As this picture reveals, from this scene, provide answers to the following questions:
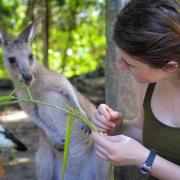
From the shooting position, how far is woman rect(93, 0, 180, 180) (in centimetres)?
195

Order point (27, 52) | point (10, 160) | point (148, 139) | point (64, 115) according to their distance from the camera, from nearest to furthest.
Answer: point (148, 139)
point (64, 115)
point (27, 52)
point (10, 160)

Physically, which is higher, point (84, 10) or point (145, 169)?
point (145, 169)

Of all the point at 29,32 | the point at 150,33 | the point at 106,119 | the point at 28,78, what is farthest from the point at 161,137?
the point at 29,32

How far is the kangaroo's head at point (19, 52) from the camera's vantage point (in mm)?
3660

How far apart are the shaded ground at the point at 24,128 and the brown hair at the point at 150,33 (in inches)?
46.3

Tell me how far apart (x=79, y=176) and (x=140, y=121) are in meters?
1.00

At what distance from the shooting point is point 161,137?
2213 millimetres

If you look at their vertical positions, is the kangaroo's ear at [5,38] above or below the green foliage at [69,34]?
above

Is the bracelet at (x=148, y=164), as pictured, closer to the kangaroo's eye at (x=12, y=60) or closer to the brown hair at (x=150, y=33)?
the brown hair at (x=150, y=33)

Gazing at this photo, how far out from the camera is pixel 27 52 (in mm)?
3760

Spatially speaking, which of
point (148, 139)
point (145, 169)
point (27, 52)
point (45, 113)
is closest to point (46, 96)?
point (45, 113)

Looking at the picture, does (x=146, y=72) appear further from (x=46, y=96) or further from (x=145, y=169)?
(x=46, y=96)

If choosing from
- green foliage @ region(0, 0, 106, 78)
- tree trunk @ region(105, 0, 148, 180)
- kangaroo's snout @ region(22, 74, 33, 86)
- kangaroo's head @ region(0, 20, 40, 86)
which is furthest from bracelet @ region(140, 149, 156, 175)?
green foliage @ region(0, 0, 106, 78)

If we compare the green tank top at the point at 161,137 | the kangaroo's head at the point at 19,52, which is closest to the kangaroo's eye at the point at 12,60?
the kangaroo's head at the point at 19,52
